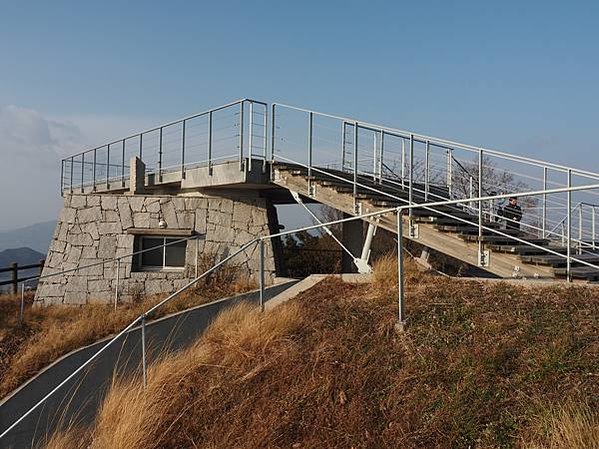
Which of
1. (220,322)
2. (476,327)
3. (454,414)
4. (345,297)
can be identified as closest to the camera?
(454,414)

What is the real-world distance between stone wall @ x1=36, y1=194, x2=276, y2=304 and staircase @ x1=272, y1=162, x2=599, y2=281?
158 centimetres

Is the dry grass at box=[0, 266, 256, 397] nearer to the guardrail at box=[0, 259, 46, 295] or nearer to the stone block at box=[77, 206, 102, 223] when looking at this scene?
the stone block at box=[77, 206, 102, 223]

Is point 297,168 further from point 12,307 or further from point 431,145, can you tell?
point 12,307

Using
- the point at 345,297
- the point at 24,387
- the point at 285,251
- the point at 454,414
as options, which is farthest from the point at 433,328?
the point at 285,251

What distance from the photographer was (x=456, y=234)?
29.0 feet

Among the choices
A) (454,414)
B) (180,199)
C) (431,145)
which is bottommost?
(454,414)

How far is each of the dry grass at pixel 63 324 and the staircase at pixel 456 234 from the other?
Result: 2.56 meters

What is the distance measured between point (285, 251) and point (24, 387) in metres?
8.20

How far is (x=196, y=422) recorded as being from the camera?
4.54 m

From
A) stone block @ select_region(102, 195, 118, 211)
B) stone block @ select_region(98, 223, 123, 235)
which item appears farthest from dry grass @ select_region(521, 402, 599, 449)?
stone block @ select_region(102, 195, 118, 211)

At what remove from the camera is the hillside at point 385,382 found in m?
3.72

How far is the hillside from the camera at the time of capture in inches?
147

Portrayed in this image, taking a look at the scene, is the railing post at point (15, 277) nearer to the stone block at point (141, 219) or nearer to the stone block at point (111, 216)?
the stone block at point (111, 216)

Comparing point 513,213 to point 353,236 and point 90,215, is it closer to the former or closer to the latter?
point 353,236
